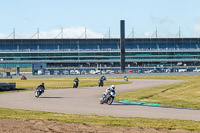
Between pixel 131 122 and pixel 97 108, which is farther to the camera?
pixel 97 108

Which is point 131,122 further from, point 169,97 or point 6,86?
point 6,86

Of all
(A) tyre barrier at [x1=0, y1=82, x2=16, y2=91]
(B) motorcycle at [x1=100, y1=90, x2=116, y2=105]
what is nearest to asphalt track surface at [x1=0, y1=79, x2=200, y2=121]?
(B) motorcycle at [x1=100, y1=90, x2=116, y2=105]

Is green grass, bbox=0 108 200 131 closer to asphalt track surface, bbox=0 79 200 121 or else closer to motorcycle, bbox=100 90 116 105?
asphalt track surface, bbox=0 79 200 121

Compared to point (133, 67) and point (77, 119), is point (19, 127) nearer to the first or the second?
point (77, 119)

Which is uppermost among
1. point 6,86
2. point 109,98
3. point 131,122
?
point 6,86

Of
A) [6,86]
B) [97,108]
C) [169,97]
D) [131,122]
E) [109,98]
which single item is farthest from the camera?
[6,86]

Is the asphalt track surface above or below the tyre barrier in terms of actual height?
below

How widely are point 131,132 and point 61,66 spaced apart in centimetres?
18414

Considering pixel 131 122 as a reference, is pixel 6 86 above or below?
above

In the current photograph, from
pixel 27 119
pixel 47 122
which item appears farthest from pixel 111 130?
pixel 27 119

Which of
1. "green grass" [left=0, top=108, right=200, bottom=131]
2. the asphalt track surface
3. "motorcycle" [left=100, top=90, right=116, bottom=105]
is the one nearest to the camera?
"green grass" [left=0, top=108, right=200, bottom=131]

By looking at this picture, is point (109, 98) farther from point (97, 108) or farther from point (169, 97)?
point (169, 97)

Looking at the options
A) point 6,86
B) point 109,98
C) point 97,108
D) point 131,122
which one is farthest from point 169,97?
point 6,86

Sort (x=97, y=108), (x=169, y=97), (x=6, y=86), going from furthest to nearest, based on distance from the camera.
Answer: (x=6, y=86), (x=169, y=97), (x=97, y=108)
